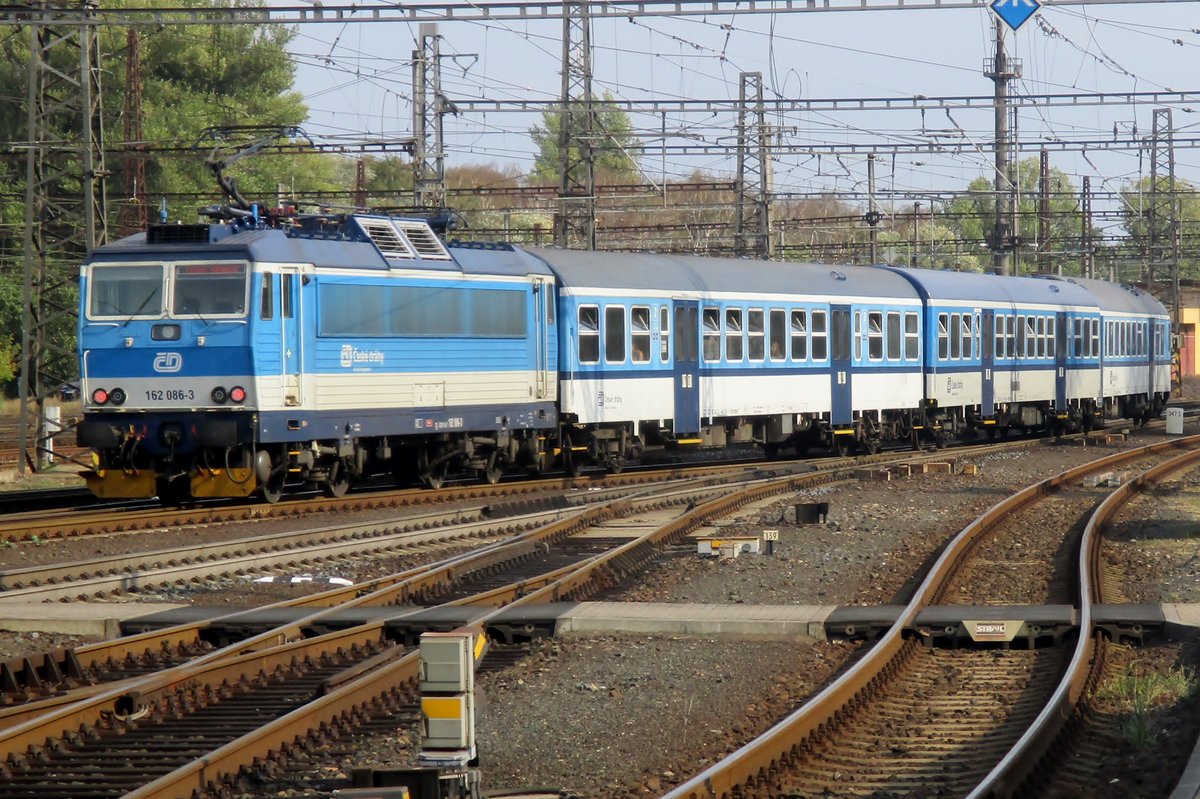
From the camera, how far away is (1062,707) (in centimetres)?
848

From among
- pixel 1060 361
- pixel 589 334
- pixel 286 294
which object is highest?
pixel 286 294

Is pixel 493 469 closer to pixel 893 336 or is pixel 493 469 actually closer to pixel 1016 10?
pixel 1016 10

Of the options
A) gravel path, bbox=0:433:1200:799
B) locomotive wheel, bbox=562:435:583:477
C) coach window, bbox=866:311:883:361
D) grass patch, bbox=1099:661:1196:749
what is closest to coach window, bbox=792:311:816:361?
coach window, bbox=866:311:883:361

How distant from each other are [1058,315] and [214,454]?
23809 millimetres

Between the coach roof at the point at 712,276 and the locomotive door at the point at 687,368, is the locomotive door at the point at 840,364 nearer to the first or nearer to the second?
the coach roof at the point at 712,276

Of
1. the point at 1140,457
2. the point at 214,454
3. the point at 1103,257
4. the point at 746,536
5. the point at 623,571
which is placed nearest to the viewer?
the point at 623,571

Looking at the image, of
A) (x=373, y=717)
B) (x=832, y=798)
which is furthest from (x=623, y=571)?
(x=832, y=798)

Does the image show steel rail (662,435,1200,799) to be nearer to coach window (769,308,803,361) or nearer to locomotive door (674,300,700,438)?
locomotive door (674,300,700,438)

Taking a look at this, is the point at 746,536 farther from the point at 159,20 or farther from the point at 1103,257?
the point at 1103,257

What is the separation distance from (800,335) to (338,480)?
Result: 10044 millimetres

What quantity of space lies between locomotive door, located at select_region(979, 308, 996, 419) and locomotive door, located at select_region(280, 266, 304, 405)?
18.5 metres

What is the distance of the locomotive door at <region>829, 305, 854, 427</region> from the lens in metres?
28.5

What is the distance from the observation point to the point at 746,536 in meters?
15.8

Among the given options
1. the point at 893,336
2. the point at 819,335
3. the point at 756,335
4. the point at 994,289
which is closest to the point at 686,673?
the point at 756,335
